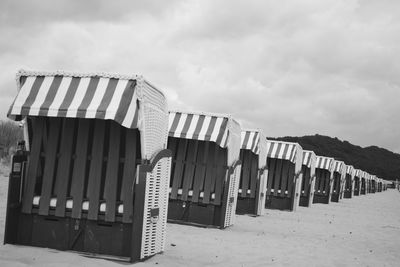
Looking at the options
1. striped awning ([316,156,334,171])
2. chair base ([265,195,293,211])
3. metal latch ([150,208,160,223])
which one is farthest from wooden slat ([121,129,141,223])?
striped awning ([316,156,334,171])

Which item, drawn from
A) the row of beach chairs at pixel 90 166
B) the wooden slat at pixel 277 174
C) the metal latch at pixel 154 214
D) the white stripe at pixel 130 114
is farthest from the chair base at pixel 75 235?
the wooden slat at pixel 277 174

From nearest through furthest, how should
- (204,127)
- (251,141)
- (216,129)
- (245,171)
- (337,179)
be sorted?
(216,129)
(204,127)
(251,141)
(245,171)
(337,179)

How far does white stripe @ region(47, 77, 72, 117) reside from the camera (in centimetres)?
615

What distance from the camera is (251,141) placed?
14.5 metres

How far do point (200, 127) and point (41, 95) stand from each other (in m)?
4.93

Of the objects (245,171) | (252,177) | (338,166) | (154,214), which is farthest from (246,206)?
(338,166)

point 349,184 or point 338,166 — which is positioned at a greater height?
point 338,166

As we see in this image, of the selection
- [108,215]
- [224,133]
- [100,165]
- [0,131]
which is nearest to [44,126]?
[100,165]

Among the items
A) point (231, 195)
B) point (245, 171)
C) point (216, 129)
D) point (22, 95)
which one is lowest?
point (231, 195)

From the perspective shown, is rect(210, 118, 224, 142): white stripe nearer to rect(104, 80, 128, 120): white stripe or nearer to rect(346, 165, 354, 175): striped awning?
rect(104, 80, 128, 120): white stripe

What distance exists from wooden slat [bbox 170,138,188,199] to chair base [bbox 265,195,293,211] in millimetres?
8209

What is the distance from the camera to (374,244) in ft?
35.4

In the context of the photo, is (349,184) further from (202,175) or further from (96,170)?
(96,170)

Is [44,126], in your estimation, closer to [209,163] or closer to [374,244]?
[209,163]
